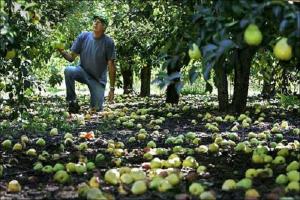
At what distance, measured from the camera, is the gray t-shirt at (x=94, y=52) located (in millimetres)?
8258

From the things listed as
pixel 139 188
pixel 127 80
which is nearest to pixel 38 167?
pixel 139 188

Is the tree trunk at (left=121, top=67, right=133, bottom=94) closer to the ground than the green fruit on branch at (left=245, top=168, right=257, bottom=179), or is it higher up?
higher up

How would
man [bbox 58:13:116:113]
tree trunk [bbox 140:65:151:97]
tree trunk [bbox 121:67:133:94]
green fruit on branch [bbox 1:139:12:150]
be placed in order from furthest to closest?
1. tree trunk [bbox 121:67:133:94]
2. tree trunk [bbox 140:65:151:97]
3. man [bbox 58:13:116:113]
4. green fruit on branch [bbox 1:139:12:150]

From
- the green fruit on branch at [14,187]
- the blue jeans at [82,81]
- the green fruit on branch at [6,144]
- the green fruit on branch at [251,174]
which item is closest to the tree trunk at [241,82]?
the blue jeans at [82,81]

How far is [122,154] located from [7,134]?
173 centimetres

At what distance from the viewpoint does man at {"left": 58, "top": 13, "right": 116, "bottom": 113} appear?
8250 mm

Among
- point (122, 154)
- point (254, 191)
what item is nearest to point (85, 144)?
point (122, 154)

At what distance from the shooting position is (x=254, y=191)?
2.97 m

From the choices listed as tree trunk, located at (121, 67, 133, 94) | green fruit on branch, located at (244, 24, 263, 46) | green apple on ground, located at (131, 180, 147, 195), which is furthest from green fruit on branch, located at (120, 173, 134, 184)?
tree trunk, located at (121, 67, 133, 94)

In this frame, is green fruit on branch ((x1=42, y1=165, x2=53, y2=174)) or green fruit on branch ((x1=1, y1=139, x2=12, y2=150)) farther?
green fruit on branch ((x1=1, y1=139, x2=12, y2=150))

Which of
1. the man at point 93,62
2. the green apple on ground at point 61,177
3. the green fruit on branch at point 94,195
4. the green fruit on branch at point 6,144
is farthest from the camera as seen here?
the man at point 93,62

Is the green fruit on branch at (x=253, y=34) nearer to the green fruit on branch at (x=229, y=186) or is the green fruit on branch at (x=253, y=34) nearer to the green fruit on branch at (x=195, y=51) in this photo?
the green fruit on branch at (x=195, y=51)

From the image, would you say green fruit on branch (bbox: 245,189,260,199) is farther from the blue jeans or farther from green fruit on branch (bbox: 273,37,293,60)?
the blue jeans

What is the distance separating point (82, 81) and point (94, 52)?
52 centimetres
